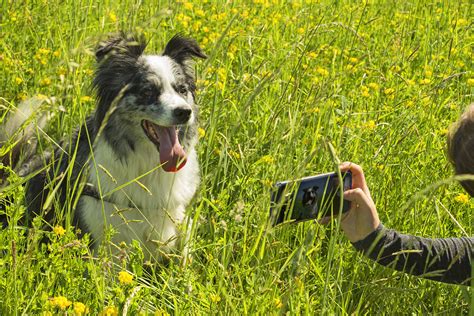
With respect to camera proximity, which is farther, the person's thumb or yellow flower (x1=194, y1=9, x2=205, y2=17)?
yellow flower (x1=194, y1=9, x2=205, y2=17)

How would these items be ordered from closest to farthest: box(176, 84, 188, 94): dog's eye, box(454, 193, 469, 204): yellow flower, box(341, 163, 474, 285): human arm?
box(341, 163, 474, 285): human arm, box(454, 193, 469, 204): yellow flower, box(176, 84, 188, 94): dog's eye

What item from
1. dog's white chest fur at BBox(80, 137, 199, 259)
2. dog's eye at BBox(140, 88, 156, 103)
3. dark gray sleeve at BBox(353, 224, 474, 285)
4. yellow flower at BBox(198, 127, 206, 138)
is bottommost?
dog's white chest fur at BBox(80, 137, 199, 259)

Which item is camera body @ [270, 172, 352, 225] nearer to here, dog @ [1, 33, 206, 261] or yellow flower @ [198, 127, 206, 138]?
yellow flower @ [198, 127, 206, 138]

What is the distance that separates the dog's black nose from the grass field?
0.12m

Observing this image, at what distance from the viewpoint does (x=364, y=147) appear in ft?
10.3

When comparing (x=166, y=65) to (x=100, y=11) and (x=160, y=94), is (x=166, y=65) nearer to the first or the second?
(x=160, y=94)

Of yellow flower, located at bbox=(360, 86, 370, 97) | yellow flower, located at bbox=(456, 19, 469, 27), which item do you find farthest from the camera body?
yellow flower, located at bbox=(456, 19, 469, 27)

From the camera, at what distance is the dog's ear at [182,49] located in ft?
10.7

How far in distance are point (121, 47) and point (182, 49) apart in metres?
0.36

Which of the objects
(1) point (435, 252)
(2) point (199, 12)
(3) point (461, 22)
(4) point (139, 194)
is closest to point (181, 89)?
(4) point (139, 194)

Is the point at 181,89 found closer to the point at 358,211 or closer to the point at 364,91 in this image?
the point at 364,91

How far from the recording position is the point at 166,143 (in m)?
→ 3.13

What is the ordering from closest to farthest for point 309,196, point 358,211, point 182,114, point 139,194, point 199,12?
point 309,196 → point 358,211 → point 182,114 → point 139,194 → point 199,12

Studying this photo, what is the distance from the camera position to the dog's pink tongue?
3.02 metres
